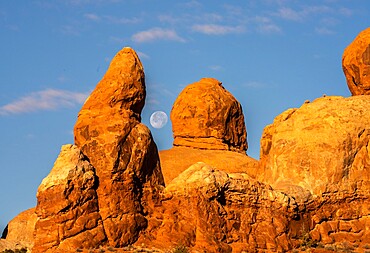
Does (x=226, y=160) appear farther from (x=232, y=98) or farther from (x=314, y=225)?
(x=314, y=225)

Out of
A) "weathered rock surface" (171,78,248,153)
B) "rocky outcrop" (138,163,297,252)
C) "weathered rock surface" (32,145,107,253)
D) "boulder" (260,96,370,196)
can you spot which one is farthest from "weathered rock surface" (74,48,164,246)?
"weathered rock surface" (171,78,248,153)

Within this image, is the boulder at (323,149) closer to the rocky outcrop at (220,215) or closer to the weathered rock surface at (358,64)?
the rocky outcrop at (220,215)

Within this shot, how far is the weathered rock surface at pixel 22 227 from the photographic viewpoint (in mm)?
50125

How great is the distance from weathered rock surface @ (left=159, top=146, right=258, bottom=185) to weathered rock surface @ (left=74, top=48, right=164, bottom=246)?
548 inches

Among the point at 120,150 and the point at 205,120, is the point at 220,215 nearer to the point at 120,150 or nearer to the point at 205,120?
the point at 120,150

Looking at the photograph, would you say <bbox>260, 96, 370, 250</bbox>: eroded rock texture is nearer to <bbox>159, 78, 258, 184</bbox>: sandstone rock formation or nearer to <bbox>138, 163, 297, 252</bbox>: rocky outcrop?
<bbox>138, 163, 297, 252</bbox>: rocky outcrop

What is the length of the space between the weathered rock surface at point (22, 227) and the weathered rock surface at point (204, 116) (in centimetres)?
1350

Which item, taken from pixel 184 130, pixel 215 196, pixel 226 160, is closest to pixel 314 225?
pixel 215 196

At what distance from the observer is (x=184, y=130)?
6269cm

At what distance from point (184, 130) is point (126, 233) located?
78.8 ft

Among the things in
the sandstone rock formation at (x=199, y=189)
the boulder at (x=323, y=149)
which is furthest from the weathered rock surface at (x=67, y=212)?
the boulder at (x=323, y=149)

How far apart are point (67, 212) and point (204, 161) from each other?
67.6ft

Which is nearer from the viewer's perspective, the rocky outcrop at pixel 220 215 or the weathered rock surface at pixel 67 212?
the weathered rock surface at pixel 67 212

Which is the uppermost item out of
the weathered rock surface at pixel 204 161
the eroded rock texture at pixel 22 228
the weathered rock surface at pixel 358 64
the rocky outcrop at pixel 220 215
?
A: the weathered rock surface at pixel 358 64
